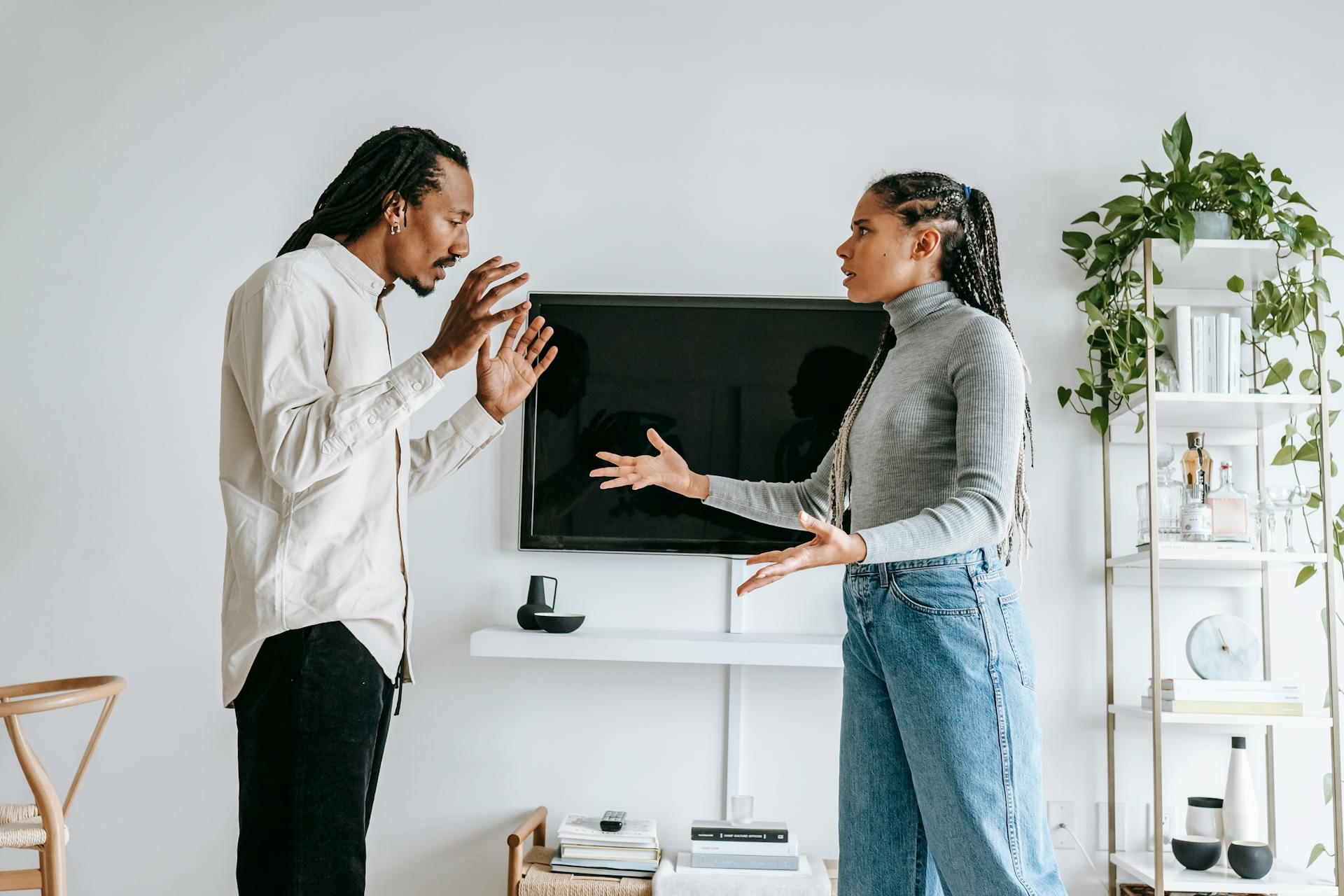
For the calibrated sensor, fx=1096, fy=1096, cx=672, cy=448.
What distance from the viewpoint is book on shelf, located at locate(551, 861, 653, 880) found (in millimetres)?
2426

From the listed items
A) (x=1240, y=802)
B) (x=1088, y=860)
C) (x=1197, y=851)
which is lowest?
(x=1088, y=860)

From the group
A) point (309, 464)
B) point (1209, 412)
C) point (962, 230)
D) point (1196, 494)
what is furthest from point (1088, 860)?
point (309, 464)

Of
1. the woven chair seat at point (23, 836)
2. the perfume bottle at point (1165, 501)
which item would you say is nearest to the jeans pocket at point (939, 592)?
the perfume bottle at point (1165, 501)

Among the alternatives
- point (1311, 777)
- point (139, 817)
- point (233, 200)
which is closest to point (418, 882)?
point (139, 817)

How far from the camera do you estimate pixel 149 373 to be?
9.36 feet

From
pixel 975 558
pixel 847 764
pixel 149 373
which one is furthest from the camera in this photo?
pixel 149 373

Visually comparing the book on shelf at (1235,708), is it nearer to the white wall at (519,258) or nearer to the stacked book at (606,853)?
the white wall at (519,258)

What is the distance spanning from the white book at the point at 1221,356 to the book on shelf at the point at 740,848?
1.42 metres

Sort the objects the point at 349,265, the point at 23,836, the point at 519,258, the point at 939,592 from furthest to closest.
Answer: the point at 519,258 → the point at 23,836 → the point at 349,265 → the point at 939,592

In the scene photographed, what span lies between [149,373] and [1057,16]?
2547 millimetres

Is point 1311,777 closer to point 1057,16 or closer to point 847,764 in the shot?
point 847,764

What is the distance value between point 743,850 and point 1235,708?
44.4 inches

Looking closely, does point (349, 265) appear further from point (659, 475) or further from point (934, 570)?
point (934, 570)

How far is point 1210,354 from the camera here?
8.32 ft
